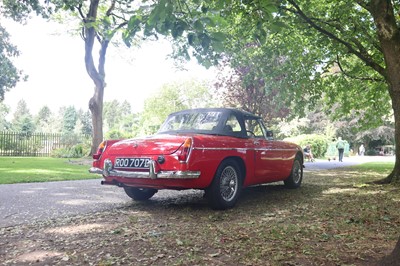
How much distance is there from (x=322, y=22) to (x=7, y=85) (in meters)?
26.4

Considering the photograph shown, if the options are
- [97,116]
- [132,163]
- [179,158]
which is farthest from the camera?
[97,116]

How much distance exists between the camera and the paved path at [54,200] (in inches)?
207

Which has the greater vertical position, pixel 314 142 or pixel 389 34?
pixel 389 34

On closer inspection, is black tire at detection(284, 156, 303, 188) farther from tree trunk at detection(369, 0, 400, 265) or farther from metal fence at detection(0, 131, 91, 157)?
metal fence at detection(0, 131, 91, 157)

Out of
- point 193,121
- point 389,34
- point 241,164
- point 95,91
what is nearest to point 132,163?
point 193,121

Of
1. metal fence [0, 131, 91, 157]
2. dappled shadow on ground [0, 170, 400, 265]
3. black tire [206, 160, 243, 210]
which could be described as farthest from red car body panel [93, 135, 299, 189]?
metal fence [0, 131, 91, 157]

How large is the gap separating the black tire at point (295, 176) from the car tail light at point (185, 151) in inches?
149

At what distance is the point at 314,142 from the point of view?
1053 inches

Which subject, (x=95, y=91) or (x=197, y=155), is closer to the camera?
(x=197, y=155)

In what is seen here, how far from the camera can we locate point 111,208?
5887 millimetres

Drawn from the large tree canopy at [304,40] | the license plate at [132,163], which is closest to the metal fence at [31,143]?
the large tree canopy at [304,40]

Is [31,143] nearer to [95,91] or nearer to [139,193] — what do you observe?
[95,91]

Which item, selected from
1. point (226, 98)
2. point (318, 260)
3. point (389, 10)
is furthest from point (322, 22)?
point (226, 98)

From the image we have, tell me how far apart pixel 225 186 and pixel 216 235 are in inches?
69.3
